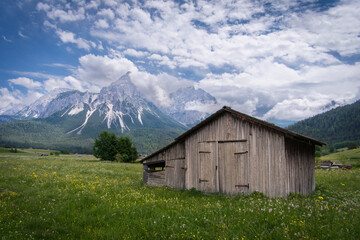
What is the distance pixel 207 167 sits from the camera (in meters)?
16.3

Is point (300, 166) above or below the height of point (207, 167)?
above

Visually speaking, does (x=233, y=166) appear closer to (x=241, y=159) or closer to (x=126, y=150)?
(x=241, y=159)

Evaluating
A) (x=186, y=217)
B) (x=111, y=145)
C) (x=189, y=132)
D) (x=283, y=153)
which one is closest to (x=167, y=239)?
(x=186, y=217)

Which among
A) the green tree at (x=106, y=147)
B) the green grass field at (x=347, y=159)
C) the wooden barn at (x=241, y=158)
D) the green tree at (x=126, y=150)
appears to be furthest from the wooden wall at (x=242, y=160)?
the green tree at (x=106, y=147)

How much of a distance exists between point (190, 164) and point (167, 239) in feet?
32.8

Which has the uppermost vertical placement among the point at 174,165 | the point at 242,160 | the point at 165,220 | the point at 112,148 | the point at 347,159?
the point at 242,160

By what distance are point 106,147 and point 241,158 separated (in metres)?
65.8

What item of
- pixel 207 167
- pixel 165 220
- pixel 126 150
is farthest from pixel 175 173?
pixel 126 150

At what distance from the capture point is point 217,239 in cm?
667

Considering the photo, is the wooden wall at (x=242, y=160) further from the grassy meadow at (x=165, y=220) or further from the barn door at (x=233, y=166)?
the grassy meadow at (x=165, y=220)

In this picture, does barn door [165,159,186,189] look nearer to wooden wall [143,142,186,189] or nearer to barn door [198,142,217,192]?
wooden wall [143,142,186,189]

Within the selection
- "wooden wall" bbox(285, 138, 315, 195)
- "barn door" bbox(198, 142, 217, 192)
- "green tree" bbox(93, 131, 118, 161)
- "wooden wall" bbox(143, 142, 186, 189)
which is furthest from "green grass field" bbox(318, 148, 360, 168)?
"green tree" bbox(93, 131, 118, 161)

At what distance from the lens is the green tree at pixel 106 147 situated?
7400cm

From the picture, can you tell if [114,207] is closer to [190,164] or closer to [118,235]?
[118,235]
